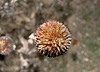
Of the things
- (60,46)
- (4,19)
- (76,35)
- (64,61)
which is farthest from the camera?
(76,35)

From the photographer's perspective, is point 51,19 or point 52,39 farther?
point 51,19

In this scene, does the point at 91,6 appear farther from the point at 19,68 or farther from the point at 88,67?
the point at 19,68

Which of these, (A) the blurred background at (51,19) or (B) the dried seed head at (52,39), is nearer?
(B) the dried seed head at (52,39)

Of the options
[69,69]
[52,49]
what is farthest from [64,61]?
[52,49]

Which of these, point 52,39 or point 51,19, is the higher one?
point 51,19

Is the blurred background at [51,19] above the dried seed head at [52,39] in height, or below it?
above
